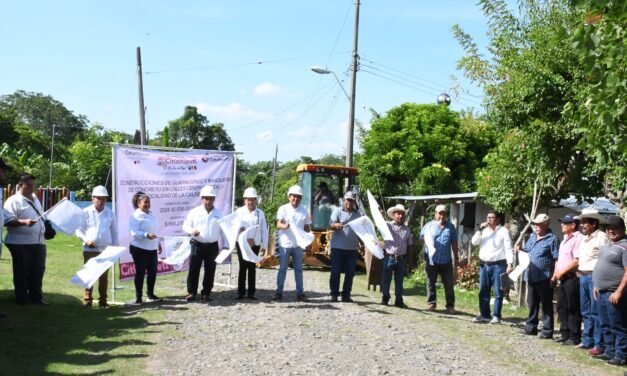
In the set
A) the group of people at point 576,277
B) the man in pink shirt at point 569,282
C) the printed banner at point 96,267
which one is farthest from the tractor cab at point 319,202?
the man in pink shirt at point 569,282

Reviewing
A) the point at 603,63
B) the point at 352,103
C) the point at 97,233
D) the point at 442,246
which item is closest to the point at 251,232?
the point at 97,233

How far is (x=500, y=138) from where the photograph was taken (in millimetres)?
13531

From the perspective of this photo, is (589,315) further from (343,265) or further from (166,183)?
(166,183)

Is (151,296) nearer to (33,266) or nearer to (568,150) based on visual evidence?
(33,266)

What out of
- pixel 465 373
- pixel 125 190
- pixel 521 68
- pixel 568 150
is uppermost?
pixel 521 68

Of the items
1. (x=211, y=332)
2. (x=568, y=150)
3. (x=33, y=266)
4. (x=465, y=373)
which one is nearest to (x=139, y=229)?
(x=33, y=266)

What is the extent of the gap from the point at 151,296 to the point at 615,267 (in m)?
6.71

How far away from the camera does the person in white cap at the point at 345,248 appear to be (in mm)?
10617

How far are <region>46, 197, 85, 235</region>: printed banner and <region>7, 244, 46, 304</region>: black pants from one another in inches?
16.4

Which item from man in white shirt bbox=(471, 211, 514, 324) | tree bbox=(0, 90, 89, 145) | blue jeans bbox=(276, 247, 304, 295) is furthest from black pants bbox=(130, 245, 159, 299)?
tree bbox=(0, 90, 89, 145)

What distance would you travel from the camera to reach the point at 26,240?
9.13 metres

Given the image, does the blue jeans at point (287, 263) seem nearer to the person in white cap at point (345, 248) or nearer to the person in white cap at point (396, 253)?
the person in white cap at point (345, 248)

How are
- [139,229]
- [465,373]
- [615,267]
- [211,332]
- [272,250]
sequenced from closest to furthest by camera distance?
[465,373] → [615,267] → [211,332] → [139,229] → [272,250]

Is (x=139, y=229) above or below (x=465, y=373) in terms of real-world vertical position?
above
